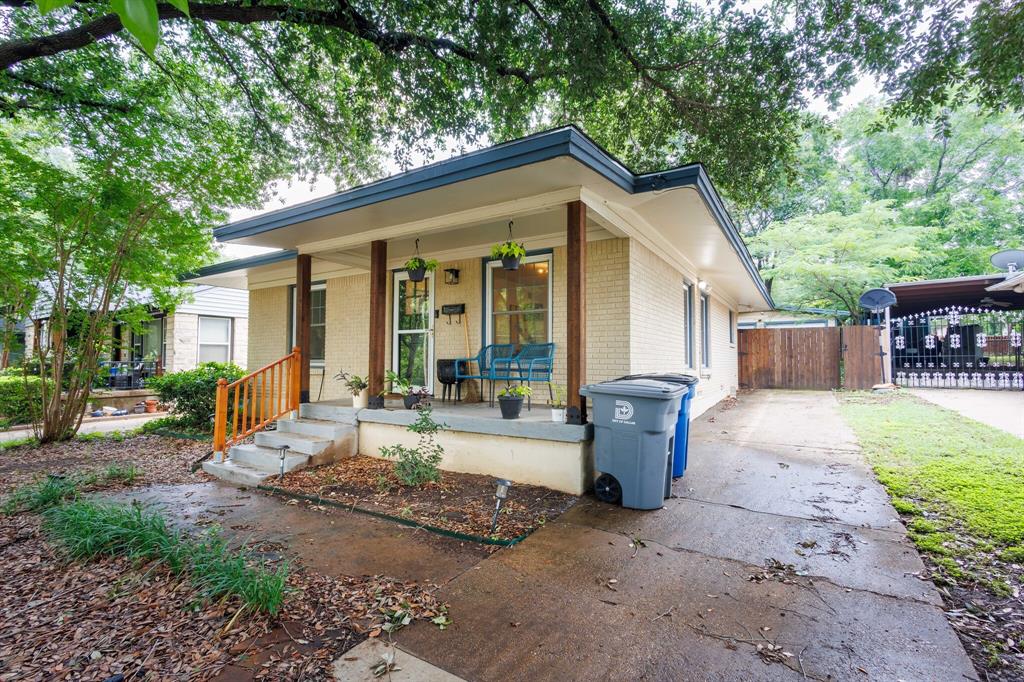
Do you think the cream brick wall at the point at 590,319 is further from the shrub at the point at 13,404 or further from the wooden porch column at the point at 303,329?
the shrub at the point at 13,404

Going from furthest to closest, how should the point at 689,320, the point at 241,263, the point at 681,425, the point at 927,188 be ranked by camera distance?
the point at 927,188
the point at 689,320
the point at 241,263
the point at 681,425

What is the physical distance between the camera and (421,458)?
5016 mm

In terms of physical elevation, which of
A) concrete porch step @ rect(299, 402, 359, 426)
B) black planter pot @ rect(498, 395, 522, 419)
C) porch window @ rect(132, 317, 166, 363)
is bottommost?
concrete porch step @ rect(299, 402, 359, 426)

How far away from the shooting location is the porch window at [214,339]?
15.0 m

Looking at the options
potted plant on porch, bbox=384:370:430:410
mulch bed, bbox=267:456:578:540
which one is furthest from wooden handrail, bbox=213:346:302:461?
potted plant on porch, bbox=384:370:430:410

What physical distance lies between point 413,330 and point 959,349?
15.3m

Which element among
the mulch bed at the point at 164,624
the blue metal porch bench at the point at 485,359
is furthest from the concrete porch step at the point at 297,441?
the mulch bed at the point at 164,624

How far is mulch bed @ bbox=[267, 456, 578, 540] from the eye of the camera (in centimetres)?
386

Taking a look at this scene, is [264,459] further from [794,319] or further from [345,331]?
[794,319]

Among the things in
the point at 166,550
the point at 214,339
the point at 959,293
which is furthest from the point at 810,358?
the point at 214,339

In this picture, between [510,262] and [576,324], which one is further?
[510,262]

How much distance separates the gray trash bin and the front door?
386 cm

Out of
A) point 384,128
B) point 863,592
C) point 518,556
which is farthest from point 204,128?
point 863,592

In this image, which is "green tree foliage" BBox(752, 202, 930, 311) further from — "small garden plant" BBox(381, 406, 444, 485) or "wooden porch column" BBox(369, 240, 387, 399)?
"small garden plant" BBox(381, 406, 444, 485)
